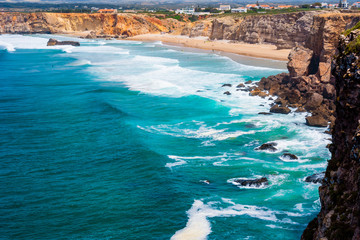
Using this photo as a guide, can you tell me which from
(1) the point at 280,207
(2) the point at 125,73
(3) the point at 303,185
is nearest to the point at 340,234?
(1) the point at 280,207

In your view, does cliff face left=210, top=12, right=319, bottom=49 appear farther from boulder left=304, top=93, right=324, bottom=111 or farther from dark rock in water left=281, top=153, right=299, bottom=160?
dark rock in water left=281, top=153, right=299, bottom=160

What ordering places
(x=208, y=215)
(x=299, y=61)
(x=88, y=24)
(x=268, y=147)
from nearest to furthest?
(x=208, y=215) < (x=268, y=147) < (x=299, y=61) < (x=88, y=24)

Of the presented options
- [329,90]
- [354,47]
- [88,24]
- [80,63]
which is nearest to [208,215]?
[354,47]

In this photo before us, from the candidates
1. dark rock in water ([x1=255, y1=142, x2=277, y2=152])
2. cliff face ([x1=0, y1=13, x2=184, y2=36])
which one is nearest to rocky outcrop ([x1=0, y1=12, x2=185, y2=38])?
cliff face ([x1=0, y1=13, x2=184, y2=36])

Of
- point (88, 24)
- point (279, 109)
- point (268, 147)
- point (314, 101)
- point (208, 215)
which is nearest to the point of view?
point (208, 215)

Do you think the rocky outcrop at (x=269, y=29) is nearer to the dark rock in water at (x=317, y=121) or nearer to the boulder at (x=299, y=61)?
the boulder at (x=299, y=61)

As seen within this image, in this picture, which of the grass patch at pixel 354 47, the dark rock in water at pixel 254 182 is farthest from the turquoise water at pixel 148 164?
the grass patch at pixel 354 47

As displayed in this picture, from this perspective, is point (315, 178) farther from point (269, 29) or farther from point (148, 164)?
point (269, 29)
